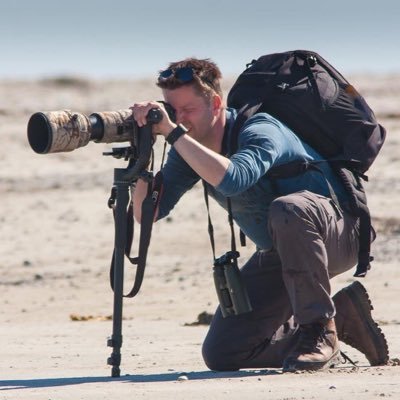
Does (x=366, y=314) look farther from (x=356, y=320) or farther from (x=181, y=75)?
(x=181, y=75)

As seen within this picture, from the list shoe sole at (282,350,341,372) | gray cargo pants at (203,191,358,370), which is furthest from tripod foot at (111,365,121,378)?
shoe sole at (282,350,341,372)

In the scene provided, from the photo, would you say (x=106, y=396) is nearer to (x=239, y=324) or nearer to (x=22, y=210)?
(x=239, y=324)

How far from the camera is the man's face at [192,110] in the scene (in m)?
5.93

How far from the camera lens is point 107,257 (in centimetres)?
1198

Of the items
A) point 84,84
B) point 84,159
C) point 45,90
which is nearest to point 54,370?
point 84,159

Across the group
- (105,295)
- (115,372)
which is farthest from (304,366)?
(105,295)

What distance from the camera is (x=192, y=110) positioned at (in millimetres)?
5957

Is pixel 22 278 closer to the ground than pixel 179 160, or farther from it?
closer to the ground

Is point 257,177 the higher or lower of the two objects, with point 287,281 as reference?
higher

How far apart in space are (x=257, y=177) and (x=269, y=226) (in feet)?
0.98

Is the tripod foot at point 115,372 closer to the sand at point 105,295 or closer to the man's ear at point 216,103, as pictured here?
the sand at point 105,295

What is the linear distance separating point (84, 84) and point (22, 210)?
26.3 metres

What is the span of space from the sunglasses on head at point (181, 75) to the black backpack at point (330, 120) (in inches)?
11.2

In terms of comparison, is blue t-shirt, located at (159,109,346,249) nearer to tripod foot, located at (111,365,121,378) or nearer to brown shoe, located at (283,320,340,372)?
brown shoe, located at (283,320,340,372)
